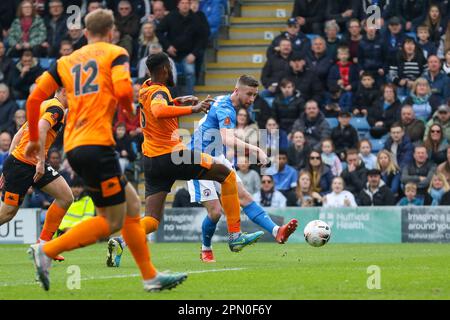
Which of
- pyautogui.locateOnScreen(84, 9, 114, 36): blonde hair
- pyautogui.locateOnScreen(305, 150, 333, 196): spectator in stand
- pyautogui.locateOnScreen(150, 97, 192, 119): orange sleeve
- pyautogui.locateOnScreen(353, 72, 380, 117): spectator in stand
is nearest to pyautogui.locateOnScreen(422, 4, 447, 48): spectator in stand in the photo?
pyautogui.locateOnScreen(353, 72, 380, 117): spectator in stand

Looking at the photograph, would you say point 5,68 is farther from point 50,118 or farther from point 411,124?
point 50,118

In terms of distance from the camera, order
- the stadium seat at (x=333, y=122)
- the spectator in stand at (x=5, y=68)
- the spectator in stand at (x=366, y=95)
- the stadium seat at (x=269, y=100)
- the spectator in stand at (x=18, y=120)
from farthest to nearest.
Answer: the spectator in stand at (x=5, y=68), the stadium seat at (x=269, y=100), the spectator in stand at (x=18, y=120), the stadium seat at (x=333, y=122), the spectator in stand at (x=366, y=95)

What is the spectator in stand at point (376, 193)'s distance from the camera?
69.1 ft

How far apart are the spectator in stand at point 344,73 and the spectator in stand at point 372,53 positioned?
0.82 feet

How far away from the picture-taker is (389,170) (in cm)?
2155

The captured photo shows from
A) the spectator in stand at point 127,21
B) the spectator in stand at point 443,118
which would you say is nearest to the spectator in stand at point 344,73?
the spectator in stand at point 443,118

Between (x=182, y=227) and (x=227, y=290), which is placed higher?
(x=227, y=290)

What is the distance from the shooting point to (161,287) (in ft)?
32.1

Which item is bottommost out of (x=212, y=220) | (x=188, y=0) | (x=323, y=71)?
(x=212, y=220)

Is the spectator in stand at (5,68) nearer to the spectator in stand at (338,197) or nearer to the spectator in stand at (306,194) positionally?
the spectator in stand at (306,194)
